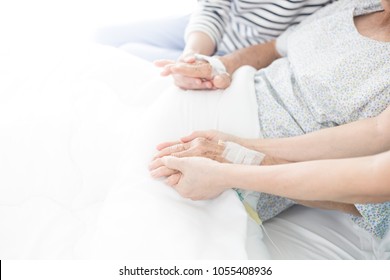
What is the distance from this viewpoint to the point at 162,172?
1092 mm

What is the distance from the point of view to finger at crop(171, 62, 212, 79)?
1.30m

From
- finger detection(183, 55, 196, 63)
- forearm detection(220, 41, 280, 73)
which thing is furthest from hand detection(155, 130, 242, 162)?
forearm detection(220, 41, 280, 73)

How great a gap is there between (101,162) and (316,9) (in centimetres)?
82

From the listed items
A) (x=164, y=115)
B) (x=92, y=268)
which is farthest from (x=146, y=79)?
(x=92, y=268)

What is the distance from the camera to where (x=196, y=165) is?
3.59 ft

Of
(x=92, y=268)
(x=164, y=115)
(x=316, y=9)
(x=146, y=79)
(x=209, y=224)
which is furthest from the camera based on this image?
(x=316, y=9)

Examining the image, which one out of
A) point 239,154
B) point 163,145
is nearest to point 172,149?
point 163,145

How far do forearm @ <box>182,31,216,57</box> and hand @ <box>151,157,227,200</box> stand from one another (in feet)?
1.90

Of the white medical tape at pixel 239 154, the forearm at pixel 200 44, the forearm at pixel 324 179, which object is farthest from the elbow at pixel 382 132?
the forearm at pixel 200 44

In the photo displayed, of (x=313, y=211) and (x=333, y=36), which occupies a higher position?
(x=333, y=36)

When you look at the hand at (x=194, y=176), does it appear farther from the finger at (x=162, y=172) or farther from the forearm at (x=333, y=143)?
the forearm at (x=333, y=143)

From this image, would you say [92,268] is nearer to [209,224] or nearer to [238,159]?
[209,224]

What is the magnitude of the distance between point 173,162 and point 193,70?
0.31m

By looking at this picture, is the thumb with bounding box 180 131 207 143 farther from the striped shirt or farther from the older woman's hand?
the striped shirt
